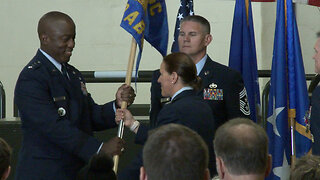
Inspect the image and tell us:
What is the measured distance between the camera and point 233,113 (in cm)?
480

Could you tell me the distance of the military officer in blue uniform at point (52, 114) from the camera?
4352mm

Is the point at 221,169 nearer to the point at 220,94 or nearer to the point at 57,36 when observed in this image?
the point at 57,36

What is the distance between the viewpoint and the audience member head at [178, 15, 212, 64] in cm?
504

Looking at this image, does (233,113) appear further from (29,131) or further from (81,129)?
(29,131)

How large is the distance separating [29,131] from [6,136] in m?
1.88

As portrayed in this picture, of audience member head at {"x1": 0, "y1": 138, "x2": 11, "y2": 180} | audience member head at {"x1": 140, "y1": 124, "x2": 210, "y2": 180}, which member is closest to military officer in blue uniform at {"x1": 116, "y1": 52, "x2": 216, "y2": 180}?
audience member head at {"x1": 0, "y1": 138, "x2": 11, "y2": 180}

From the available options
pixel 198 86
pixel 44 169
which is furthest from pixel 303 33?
pixel 44 169

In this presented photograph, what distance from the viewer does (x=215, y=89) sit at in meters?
4.86

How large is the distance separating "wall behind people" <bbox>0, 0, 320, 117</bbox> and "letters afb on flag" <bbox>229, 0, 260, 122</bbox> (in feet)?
7.53

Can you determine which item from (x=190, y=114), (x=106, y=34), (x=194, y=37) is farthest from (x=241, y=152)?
(x=106, y=34)

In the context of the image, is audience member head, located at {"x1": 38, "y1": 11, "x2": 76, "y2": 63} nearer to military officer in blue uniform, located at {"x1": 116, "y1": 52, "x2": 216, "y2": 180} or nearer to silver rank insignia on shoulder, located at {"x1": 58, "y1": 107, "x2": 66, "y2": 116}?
silver rank insignia on shoulder, located at {"x1": 58, "y1": 107, "x2": 66, "y2": 116}

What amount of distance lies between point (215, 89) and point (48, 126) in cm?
119

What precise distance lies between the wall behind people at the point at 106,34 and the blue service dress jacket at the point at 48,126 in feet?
12.0

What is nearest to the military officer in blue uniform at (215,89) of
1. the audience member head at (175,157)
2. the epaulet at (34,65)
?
the epaulet at (34,65)
